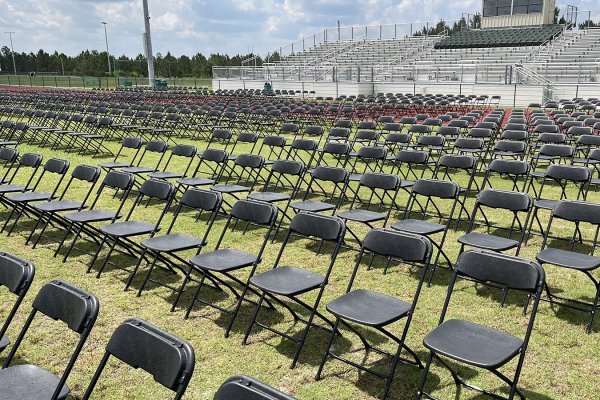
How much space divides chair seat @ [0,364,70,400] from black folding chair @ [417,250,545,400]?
7.04ft

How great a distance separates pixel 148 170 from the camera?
28.9 ft

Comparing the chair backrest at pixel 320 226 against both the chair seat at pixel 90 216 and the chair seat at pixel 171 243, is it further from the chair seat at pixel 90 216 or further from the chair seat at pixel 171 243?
the chair seat at pixel 90 216

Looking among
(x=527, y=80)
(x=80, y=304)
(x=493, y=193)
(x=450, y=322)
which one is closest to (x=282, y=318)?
(x=450, y=322)

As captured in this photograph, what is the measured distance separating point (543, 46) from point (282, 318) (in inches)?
1493

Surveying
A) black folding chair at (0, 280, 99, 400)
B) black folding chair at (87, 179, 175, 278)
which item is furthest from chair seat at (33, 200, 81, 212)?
black folding chair at (0, 280, 99, 400)


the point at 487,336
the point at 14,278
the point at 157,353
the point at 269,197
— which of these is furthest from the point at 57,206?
the point at 487,336

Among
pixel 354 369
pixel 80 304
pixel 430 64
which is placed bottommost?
pixel 354 369

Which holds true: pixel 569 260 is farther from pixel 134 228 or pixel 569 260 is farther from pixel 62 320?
pixel 134 228

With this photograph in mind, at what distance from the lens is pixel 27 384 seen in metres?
2.92

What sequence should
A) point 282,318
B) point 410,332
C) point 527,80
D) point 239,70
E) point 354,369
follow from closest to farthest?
point 354,369, point 410,332, point 282,318, point 527,80, point 239,70

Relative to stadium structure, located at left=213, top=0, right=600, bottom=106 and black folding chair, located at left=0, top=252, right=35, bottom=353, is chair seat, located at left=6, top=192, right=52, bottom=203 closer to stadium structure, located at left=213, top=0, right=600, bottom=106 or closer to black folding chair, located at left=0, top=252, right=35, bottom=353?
black folding chair, located at left=0, top=252, right=35, bottom=353

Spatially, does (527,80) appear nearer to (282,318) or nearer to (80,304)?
(282,318)

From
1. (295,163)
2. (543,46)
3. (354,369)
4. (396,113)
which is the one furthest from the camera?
(543,46)

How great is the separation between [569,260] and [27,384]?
427 centimetres
